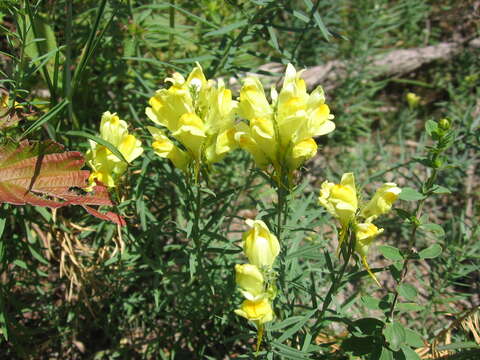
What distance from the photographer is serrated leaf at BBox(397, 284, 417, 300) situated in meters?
1.19

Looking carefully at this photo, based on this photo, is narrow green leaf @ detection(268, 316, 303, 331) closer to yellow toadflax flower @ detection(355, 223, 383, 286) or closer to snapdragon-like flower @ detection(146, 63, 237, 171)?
yellow toadflax flower @ detection(355, 223, 383, 286)

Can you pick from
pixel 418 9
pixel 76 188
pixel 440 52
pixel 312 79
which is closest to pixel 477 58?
pixel 440 52

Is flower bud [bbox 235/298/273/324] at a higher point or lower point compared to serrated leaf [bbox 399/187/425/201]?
lower

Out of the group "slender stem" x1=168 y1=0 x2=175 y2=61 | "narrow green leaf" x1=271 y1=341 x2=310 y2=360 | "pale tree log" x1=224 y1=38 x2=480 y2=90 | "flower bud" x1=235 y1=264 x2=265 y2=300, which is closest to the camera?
"flower bud" x1=235 y1=264 x2=265 y2=300

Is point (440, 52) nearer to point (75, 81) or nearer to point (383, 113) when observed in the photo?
→ point (383, 113)

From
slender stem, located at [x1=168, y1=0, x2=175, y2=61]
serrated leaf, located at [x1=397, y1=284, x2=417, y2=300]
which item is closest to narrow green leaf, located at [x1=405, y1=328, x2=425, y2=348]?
serrated leaf, located at [x1=397, y1=284, x2=417, y2=300]

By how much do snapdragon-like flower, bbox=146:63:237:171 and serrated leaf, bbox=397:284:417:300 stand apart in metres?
0.57

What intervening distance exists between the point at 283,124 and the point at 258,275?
0.36 meters

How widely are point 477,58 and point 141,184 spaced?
2.55m

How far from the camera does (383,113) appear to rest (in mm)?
3566

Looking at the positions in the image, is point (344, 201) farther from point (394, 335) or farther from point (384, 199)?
point (394, 335)

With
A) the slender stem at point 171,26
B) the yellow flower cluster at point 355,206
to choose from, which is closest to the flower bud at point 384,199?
the yellow flower cluster at point 355,206

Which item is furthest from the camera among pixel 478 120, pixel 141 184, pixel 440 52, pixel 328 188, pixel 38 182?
pixel 440 52

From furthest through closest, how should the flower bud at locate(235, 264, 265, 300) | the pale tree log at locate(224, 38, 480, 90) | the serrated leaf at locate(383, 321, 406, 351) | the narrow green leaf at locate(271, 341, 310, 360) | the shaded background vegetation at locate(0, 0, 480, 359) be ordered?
the pale tree log at locate(224, 38, 480, 90) < the shaded background vegetation at locate(0, 0, 480, 359) < the narrow green leaf at locate(271, 341, 310, 360) < the serrated leaf at locate(383, 321, 406, 351) < the flower bud at locate(235, 264, 265, 300)
